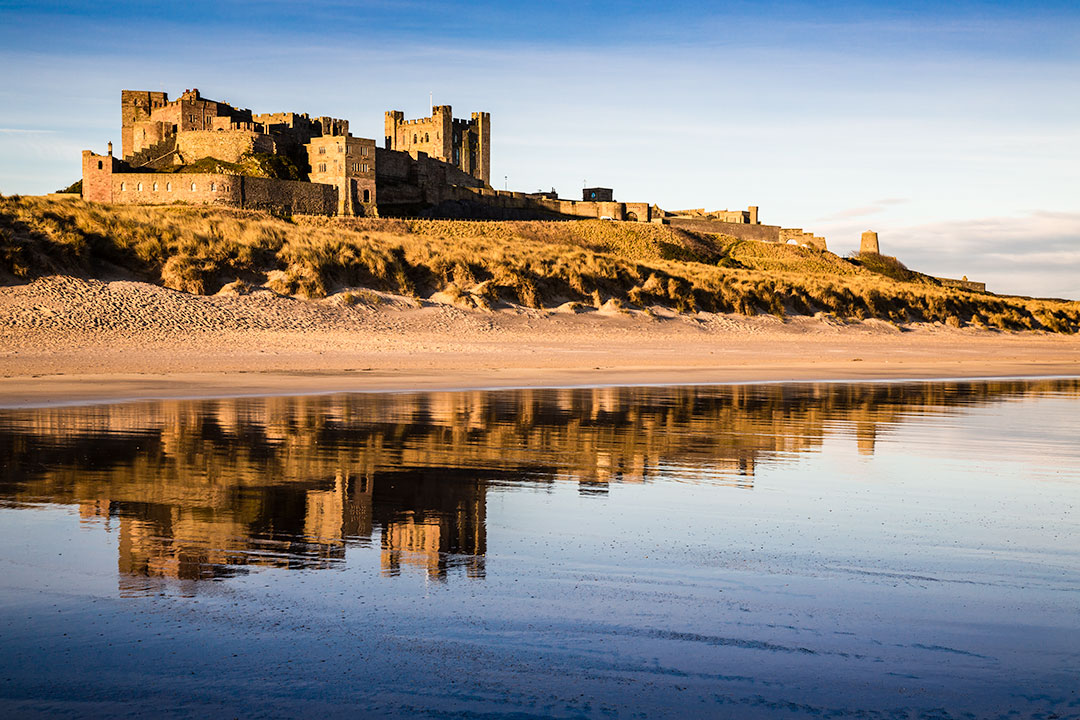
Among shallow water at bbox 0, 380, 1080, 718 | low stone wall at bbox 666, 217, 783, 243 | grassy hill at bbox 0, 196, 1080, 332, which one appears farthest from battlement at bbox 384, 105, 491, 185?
shallow water at bbox 0, 380, 1080, 718

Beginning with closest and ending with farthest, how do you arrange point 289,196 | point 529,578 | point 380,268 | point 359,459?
1. point 529,578
2. point 359,459
3. point 380,268
4. point 289,196

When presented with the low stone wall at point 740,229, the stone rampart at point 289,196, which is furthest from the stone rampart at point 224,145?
the low stone wall at point 740,229

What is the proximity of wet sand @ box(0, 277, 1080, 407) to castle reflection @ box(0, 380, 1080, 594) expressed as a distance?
3.44m

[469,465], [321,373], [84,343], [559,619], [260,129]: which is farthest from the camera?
[260,129]

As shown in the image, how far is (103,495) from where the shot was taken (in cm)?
755

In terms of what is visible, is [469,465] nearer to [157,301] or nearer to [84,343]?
[84,343]

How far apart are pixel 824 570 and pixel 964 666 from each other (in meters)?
1.59

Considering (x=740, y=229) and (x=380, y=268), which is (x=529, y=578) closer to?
(x=380, y=268)

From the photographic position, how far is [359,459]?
9.61 meters

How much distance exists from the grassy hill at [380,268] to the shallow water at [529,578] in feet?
58.9

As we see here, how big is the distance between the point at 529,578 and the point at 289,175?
85.2 meters

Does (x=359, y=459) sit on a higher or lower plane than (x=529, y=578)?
higher

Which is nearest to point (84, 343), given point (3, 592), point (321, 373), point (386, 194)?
point (321, 373)

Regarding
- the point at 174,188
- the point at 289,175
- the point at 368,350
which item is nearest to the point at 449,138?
the point at 289,175
